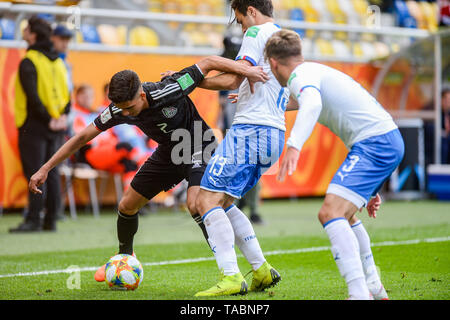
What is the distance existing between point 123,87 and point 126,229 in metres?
1.37

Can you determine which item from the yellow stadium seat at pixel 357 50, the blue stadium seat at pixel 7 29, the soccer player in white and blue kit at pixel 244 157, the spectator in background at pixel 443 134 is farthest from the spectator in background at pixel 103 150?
the spectator in background at pixel 443 134

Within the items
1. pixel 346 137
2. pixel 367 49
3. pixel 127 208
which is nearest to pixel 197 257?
pixel 127 208

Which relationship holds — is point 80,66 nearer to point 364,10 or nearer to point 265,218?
point 265,218

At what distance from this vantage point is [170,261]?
291 inches

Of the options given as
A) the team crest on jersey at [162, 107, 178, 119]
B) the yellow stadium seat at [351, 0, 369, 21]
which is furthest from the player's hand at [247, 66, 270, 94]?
the yellow stadium seat at [351, 0, 369, 21]

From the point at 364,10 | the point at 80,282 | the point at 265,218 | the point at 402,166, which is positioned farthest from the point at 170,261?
the point at 364,10

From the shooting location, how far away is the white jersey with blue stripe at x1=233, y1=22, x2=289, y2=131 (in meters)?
5.37

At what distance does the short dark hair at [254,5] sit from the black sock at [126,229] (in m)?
1.91

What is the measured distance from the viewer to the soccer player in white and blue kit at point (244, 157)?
5.23 meters

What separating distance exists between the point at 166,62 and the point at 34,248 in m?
5.49

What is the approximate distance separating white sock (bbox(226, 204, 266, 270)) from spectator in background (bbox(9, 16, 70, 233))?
15.6 feet

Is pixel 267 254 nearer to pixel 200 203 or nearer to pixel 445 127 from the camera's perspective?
pixel 200 203

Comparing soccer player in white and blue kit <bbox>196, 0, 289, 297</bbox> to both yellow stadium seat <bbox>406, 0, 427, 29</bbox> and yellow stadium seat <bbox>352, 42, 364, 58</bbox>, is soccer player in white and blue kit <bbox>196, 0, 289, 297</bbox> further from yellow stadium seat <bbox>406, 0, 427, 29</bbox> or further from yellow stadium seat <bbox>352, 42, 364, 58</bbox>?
yellow stadium seat <bbox>406, 0, 427, 29</bbox>

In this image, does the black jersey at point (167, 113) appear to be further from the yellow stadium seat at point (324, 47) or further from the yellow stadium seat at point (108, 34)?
the yellow stadium seat at point (324, 47)
